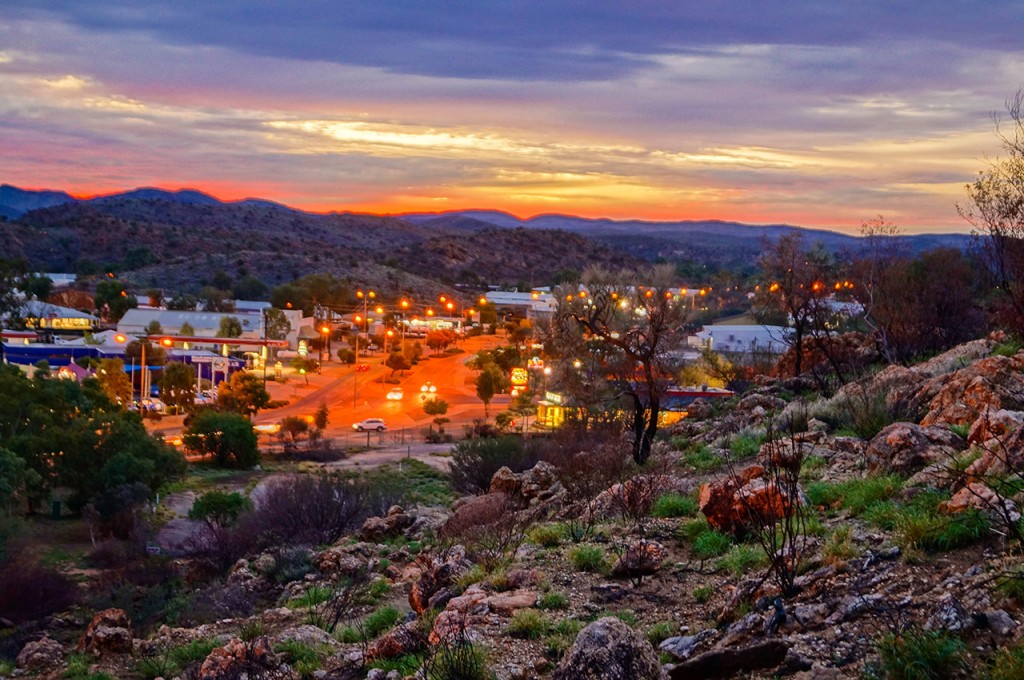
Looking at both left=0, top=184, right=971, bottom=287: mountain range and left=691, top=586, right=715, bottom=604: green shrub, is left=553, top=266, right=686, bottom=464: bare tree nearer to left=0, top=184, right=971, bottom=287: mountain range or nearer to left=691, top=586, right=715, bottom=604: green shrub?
left=691, top=586, right=715, bottom=604: green shrub

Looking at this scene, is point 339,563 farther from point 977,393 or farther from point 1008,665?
point 1008,665

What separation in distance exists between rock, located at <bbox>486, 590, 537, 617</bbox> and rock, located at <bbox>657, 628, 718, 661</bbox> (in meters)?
1.64

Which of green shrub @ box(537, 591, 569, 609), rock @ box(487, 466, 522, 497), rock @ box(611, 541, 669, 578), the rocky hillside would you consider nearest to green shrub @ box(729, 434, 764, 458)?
the rocky hillside

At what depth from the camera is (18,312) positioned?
216 feet

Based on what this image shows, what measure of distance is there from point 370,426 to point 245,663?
117 feet

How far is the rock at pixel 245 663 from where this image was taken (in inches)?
314

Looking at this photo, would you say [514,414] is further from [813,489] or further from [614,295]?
[813,489]

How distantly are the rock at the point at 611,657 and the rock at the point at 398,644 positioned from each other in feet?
7.88

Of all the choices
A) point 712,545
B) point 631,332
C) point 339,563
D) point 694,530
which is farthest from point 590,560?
point 631,332

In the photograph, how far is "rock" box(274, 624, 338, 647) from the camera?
29.1ft

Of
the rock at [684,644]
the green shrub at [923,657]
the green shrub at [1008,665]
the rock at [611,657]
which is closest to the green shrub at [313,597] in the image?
the rock at [684,644]

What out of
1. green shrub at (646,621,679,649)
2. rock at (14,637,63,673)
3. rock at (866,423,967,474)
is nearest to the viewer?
green shrub at (646,621,679,649)

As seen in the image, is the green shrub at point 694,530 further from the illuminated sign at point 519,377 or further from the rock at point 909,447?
the illuminated sign at point 519,377

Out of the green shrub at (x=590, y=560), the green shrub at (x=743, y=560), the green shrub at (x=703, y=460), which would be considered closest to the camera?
the green shrub at (x=743, y=560)
